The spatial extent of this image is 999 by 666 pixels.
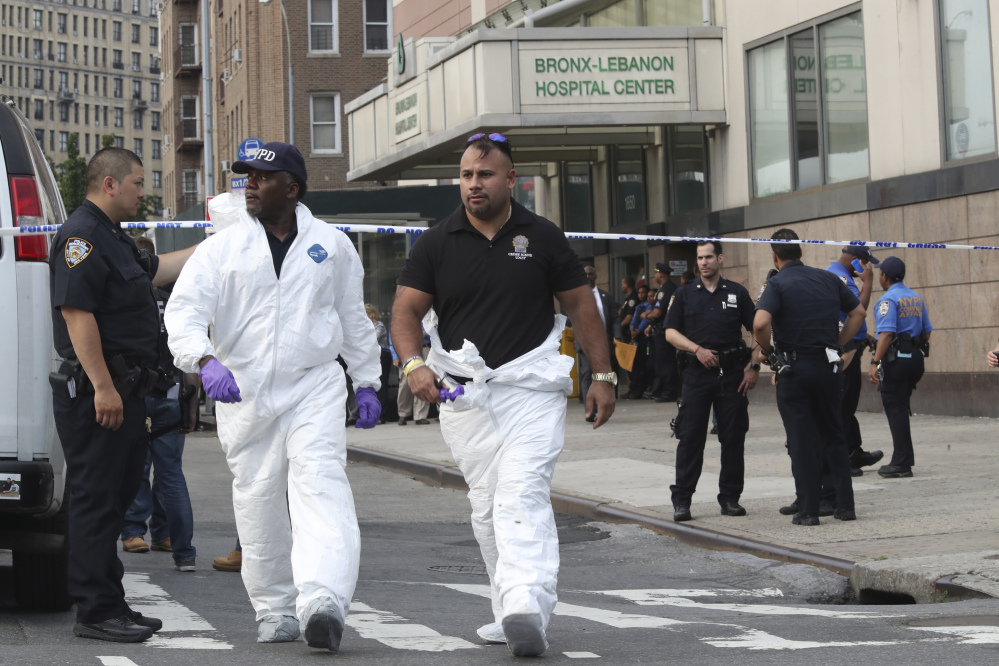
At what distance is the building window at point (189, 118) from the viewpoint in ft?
233

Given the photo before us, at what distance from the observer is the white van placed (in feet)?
19.6

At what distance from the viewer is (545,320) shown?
19.0 feet

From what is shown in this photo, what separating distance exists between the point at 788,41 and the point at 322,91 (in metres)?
26.6

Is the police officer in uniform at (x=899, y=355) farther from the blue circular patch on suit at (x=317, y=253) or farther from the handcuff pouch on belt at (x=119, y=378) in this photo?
the handcuff pouch on belt at (x=119, y=378)

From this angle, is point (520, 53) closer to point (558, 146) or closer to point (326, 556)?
point (558, 146)

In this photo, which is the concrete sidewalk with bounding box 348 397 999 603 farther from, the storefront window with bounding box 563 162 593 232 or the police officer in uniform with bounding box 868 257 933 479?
the storefront window with bounding box 563 162 593 232

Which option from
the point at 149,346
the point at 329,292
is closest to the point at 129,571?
the point at 149,346

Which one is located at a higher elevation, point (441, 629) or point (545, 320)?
point (545, 320)

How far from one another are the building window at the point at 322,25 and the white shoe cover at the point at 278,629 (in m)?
40.0

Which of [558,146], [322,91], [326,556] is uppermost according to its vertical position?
[322,91]

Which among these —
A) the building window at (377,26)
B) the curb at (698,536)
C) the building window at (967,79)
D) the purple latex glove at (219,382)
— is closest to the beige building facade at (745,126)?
the building window at (967,79)

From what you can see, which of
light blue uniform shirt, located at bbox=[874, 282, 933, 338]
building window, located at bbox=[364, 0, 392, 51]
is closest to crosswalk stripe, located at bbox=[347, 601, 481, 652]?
light blue uniform shirt, located at bbox=[874, 282, 933, 338]

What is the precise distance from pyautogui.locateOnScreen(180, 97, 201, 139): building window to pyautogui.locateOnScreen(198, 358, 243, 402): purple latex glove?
67.5 meters

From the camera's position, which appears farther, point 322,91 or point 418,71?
point 322,91
